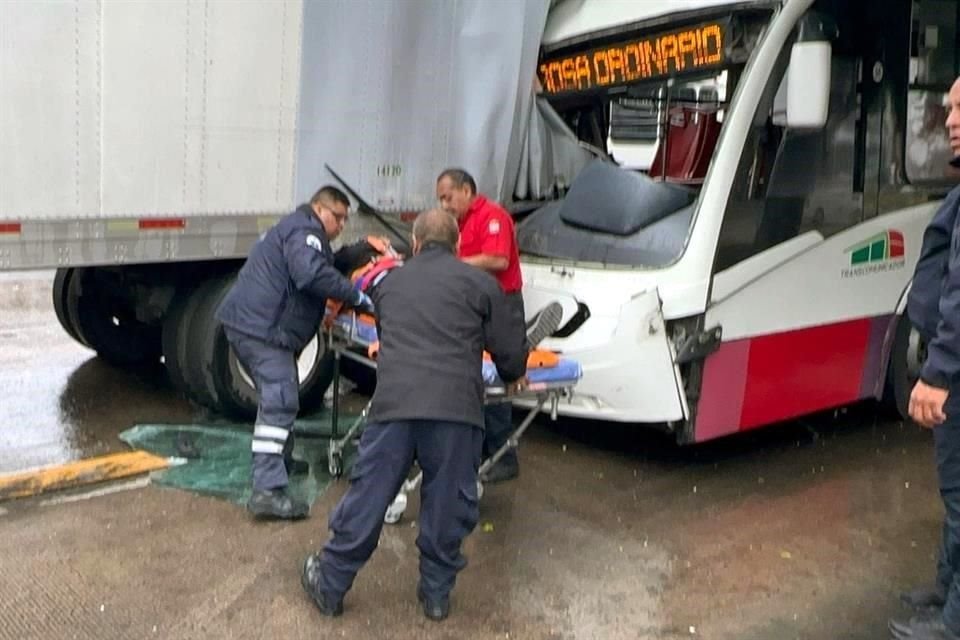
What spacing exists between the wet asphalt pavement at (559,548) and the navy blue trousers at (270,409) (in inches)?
10.0

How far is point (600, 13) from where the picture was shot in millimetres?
6871

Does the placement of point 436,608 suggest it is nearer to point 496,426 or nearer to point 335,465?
point 496,426

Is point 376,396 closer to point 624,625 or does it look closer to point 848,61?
point 624,625

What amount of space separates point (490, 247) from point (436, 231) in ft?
5.05

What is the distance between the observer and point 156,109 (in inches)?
225

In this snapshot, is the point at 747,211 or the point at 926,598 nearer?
the point at 926,598

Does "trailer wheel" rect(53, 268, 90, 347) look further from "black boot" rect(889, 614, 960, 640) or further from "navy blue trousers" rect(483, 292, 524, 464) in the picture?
"black boot" rect(889, 614, 960, 640)

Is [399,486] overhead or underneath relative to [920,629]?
overhead

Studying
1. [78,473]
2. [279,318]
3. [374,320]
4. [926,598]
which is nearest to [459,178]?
[374,320]

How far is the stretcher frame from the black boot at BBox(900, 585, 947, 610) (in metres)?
1.71

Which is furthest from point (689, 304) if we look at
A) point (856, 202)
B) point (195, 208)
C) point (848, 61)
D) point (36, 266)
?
point (36, 266)

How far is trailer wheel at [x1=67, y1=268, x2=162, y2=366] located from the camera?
25.9 feet

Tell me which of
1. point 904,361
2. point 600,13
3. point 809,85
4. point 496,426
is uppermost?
point 600,13

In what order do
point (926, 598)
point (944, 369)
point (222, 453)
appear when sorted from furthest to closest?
→ 1. point (222, 453)
2. point (926, 598)
3. point (944, 369)
